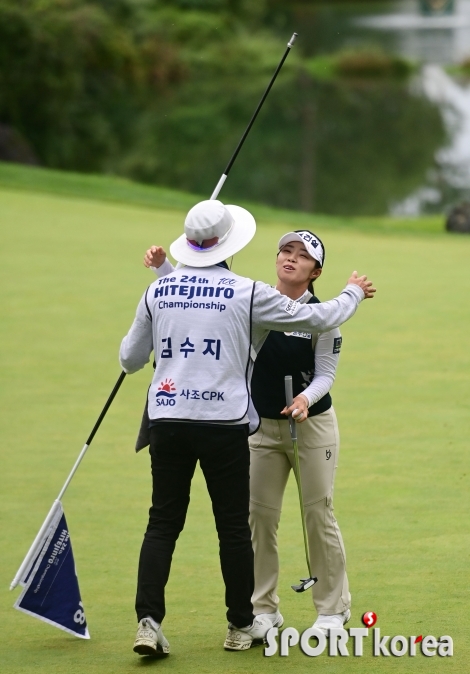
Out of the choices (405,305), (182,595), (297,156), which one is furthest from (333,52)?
(182,595)

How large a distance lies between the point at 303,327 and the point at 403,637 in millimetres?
1139

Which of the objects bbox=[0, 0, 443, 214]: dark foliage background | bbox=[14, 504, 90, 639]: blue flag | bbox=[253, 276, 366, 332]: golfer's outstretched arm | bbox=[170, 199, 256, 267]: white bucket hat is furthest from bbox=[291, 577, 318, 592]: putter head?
bbox=[0, 0, 443, 214]: dark foliage background

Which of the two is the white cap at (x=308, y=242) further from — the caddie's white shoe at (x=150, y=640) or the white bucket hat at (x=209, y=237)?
the caddie's white shoe at (x=150, y=640)

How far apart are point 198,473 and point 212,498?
247cm

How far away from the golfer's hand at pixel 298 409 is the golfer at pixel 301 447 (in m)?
0.08

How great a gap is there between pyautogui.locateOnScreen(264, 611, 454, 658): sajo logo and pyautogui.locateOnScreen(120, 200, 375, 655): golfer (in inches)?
4.4

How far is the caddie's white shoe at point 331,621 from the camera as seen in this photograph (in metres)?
4.14

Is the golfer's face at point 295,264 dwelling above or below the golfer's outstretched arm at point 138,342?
above

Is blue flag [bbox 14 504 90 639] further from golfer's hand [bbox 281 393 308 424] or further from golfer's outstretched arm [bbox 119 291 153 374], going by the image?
golfer's hand [bbox 281 393 308 424]

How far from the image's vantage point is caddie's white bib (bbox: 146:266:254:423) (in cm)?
384

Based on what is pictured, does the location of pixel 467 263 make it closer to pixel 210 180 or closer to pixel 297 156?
pixel 210 180

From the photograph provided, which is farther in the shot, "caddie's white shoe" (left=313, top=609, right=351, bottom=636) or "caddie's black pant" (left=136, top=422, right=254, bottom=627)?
"caddie's white shoe" (left=313, top=609, right=351, bottom=636)

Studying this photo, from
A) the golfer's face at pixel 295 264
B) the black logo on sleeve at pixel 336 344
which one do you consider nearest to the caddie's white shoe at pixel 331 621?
the black logo on sleeve at pixel 336 344

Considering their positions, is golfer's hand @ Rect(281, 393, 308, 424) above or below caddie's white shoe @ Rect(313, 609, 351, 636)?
above
